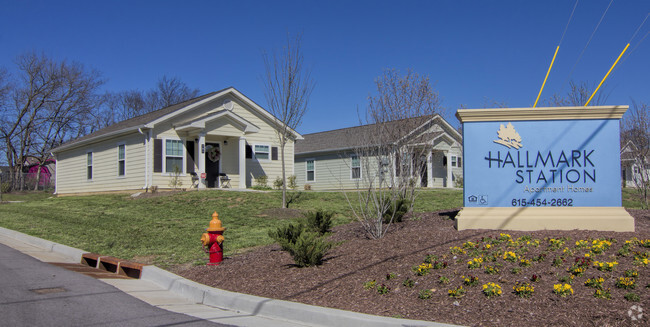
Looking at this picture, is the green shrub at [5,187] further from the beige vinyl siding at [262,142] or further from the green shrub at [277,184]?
the green shrub at [277,184]

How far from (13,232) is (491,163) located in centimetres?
1069

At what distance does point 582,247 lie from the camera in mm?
6500

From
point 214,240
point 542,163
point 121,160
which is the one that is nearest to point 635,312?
point 542,163

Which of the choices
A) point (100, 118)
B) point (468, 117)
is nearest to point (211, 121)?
point (468, 117)

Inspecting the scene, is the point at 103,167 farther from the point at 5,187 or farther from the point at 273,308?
the point at 273,308

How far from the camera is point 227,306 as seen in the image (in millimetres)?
6230

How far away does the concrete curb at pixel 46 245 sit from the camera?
9.52 meters

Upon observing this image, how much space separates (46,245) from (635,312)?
33.3 feet

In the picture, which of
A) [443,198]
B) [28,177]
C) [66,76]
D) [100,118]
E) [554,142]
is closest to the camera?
[554,142]

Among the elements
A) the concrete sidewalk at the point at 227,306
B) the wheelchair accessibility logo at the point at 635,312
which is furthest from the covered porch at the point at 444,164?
the wheelchair accessibility logo at the point at 635,312

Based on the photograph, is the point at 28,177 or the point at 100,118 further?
the point at 100,118

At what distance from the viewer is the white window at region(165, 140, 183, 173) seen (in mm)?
20766

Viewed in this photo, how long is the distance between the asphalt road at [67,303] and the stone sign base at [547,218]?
474cm

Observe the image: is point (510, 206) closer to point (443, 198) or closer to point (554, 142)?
point (554, 142)
